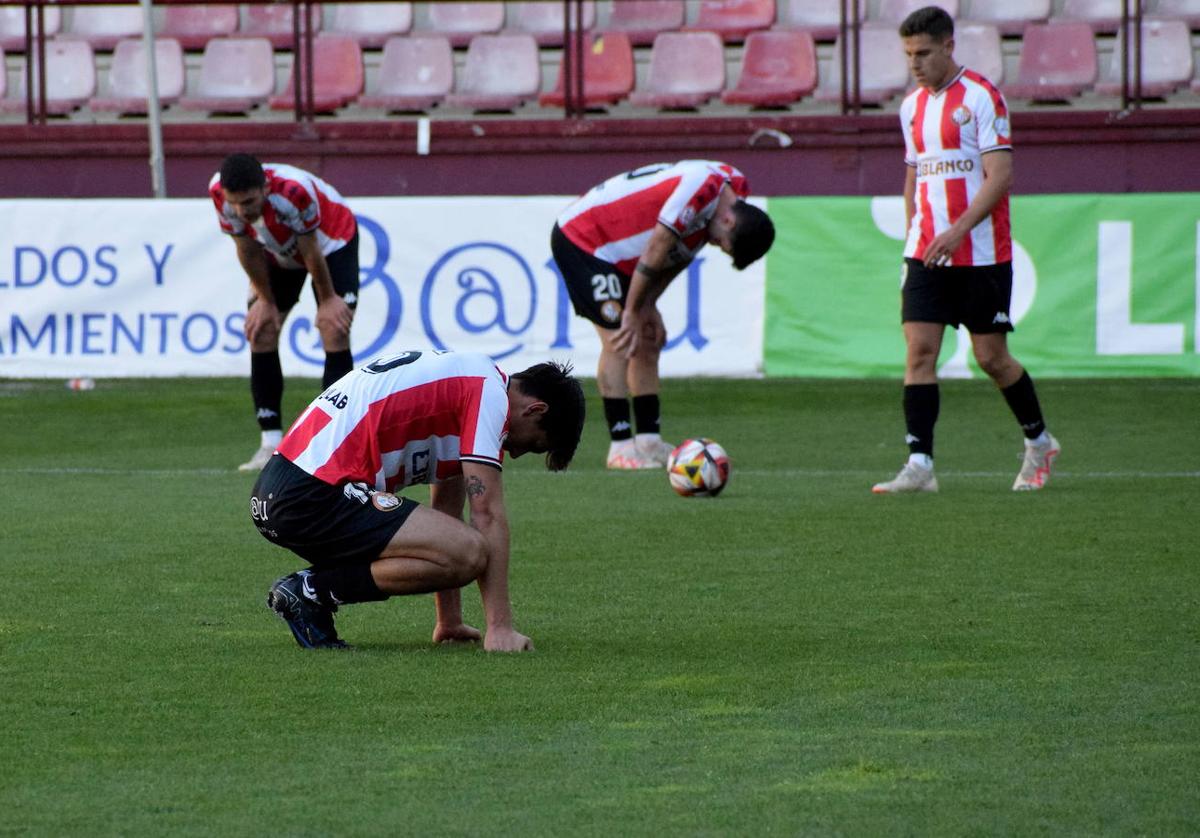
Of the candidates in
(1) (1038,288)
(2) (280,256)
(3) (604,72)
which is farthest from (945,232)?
(3) (604,72)

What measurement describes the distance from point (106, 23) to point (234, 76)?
1.76 meters

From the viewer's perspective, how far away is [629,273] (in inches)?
401

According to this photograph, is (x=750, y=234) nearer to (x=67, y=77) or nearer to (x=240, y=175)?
(x=240, y=175)

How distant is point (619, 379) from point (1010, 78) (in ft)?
27.9

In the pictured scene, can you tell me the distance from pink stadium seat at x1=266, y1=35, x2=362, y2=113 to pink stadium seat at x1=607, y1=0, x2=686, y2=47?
2.38 m

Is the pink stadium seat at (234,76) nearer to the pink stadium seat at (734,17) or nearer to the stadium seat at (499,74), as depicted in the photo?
the stadium seat at (499,74)

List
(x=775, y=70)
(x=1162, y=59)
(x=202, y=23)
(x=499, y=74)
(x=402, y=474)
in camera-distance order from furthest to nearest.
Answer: (x=202, y=23), (x=499, y=74), (x=775, y=70), (x=1162, y=59), (x=402, y=474)

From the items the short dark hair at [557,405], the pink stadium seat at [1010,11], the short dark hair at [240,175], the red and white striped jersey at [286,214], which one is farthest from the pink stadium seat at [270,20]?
the short dark hair at [557,405]

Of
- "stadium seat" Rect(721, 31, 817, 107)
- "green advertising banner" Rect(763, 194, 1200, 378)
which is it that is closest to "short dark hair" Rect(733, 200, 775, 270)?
"green advertising banner" Rect(763, 194, 1200, 378)

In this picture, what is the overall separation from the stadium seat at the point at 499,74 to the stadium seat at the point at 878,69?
2.62 metres

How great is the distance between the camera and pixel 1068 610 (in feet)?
18.7

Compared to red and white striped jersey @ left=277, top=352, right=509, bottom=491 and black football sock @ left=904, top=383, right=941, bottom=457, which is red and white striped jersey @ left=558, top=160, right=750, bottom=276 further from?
red and white striped jersey @ left=277, top=352, right=509, bottom=491

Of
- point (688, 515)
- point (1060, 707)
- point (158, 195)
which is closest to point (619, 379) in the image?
point (688, 515)

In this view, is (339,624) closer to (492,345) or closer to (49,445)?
(49,445)
